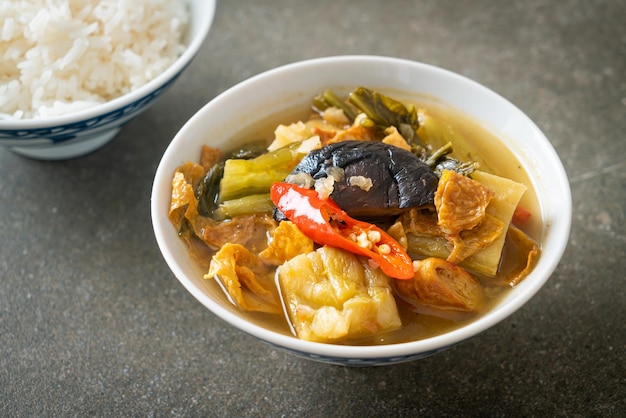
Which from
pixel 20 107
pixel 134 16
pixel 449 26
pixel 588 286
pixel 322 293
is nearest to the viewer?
pixel 322 293

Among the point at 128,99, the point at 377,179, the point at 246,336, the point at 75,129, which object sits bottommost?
the point at 246,336

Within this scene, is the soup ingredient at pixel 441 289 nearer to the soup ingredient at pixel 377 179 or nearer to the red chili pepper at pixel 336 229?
the red chili pepper at pixel 336 229

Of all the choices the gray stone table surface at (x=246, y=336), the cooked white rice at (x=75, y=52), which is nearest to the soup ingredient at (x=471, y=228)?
the gray stone table surface at (x=246, y=336)

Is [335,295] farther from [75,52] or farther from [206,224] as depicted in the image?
[75,52]

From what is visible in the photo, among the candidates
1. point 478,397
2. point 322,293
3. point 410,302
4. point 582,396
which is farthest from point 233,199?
point 582,396

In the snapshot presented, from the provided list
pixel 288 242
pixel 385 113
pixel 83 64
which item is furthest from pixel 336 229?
pixel 83 64

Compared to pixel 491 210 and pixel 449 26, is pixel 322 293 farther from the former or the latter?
pixel 449 26
